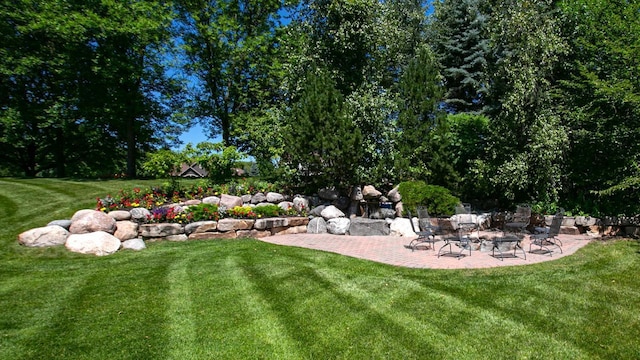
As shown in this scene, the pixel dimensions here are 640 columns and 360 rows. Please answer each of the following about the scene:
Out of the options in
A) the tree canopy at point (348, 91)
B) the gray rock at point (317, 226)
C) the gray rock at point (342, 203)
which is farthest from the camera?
the gray rock at point (342, 203)

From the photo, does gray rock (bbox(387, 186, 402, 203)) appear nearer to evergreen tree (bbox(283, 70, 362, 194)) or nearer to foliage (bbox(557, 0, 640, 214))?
evergreen tree (bbox(283, 70, 362, 194))

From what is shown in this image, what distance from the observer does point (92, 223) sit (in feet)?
24.0

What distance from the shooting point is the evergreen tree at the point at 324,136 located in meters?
9.94

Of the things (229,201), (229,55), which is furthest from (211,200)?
(229,55)

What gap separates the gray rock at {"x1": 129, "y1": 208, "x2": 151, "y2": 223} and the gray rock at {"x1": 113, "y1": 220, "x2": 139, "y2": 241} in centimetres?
16

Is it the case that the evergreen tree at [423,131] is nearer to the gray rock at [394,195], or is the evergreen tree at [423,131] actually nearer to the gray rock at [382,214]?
the gray rock at [394,195]

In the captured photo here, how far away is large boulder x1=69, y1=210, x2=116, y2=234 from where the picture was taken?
23.7 feet

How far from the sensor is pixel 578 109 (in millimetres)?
9680

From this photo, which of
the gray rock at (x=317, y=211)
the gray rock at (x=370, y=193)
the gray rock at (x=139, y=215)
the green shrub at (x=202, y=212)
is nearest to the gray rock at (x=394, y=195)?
the gray rock at (x=370, y=193)

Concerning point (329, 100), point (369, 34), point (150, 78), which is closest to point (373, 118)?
point (329, 100)

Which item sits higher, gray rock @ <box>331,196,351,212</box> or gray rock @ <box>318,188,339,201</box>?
gray rock @ <box>318,188,339,201</box>

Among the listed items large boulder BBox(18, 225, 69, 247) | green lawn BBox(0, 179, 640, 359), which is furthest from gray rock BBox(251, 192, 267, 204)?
large boulder BBox(18, 225, 69, 247)

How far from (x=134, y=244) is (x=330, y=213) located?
Result: 514cm

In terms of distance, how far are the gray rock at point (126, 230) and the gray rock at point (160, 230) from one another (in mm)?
185
